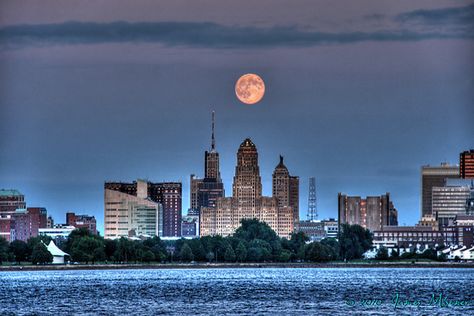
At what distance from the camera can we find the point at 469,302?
14275cm

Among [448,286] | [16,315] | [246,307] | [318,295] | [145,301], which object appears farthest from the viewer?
[448,286]

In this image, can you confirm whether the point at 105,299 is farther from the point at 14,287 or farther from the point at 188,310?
the point at 14,287

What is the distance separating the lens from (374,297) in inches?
6048

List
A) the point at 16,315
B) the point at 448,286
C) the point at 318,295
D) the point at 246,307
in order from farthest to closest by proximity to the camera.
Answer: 1. the point at 448,286
2. the point at 318,295
3. the point at 246,307
4. the point at 16,315

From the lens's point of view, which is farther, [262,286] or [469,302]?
[262,286]

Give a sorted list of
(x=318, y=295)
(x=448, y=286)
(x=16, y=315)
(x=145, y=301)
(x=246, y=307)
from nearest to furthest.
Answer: (x=16, y=315) < (x=246, y=307) < (x=145, y=301) < (x=318, y=295) < (x=448, y=286)

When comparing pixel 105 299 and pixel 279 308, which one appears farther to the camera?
pixel 105 299

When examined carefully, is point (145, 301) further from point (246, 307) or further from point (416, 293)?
point (416, 293)

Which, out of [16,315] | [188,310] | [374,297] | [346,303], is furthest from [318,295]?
[16,315]

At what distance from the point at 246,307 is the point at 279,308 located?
3438 millimetres

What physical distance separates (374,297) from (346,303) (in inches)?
493

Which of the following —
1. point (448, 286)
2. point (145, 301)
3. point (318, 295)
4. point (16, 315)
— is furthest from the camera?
point (448, 286)

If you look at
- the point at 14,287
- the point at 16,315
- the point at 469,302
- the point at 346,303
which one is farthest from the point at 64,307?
the point at 14,287

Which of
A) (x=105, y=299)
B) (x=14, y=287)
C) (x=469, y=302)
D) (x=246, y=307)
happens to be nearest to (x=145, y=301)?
(x=105, y=299)
